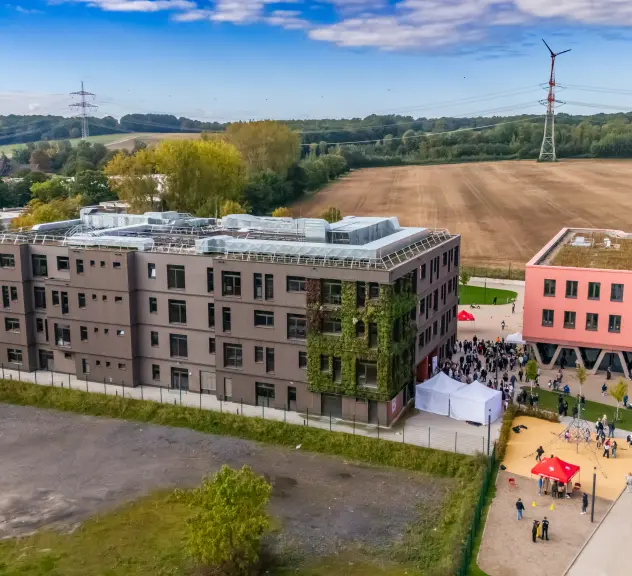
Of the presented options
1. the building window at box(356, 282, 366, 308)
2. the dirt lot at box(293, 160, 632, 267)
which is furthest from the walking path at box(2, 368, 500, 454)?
the dirt lot at box(293, 160, 632, 267)

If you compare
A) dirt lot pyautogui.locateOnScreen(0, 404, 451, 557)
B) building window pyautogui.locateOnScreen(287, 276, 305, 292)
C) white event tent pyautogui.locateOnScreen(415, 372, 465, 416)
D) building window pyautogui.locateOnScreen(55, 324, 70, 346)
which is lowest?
dirt lot pyautogui.locateOnScreen(0, 404, 451, 557)

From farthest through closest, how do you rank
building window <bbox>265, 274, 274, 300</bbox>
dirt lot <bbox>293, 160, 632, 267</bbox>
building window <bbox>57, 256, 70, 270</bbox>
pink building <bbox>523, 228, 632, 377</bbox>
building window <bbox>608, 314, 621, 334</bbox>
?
1. dirt lot <bbox>293, 160, 632, 267</bbox>
2. building window <bbox>608, 314, 621, 334</bbox>
3. pink building <bbox>523, 228, 632, 377</bbox>
4. building window <bbox>57, 256, 70, 270</bbox>
5. building window <bbox>265, 274, 274, 300</bbox>

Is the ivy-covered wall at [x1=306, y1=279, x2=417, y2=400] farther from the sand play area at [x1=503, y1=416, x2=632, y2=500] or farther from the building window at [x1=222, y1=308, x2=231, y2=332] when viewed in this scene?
the sand play area at [x1=503, y1=416, x2=632, y2=500]

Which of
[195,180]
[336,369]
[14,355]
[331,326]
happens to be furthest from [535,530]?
[195,180]

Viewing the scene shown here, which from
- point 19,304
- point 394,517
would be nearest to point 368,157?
point 19,304

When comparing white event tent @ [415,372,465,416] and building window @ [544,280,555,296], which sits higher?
building window @ [544,280,555,296]

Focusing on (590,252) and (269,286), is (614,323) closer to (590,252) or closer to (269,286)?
(590,252)

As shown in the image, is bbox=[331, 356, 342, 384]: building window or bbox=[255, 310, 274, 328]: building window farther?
bbox=[255, 310, 274, 328]: building window
